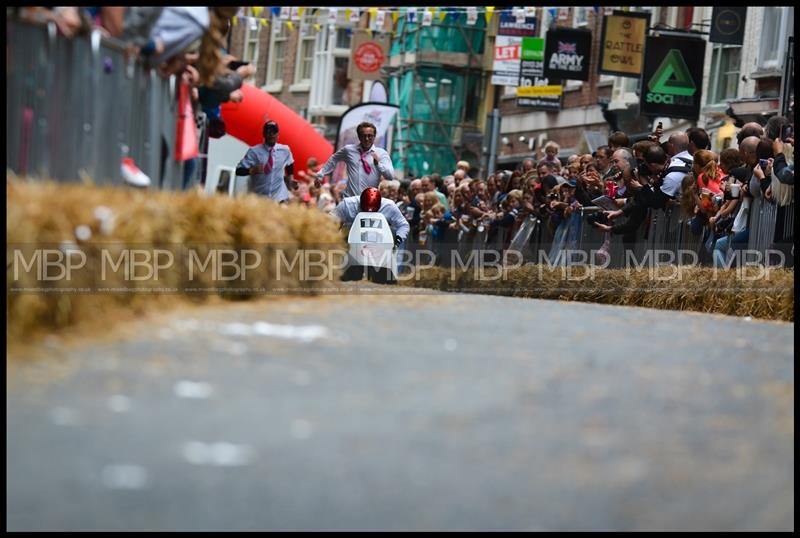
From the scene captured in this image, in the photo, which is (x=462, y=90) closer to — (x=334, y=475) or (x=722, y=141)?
(x=722, y=141)

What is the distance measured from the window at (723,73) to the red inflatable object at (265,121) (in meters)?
7.66

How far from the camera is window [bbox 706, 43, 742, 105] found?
1368 inches

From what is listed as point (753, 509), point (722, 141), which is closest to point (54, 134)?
point (753, 509)

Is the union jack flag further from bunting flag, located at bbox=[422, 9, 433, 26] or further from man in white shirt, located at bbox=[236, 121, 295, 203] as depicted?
man in white shirt, located at bbox=[236, 121, 295, 203]

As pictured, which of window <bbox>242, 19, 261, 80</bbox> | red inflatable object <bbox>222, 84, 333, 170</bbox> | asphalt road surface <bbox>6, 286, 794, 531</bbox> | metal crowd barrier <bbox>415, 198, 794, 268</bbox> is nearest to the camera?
asphalt road surface <bbox>6, 286, 794, 531</bbox>

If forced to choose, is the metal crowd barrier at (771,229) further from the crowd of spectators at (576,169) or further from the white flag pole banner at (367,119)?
the white flag pole banner at (367,119)

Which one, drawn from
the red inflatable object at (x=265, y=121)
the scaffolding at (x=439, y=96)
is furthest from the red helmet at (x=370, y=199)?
the scaffolding at (x=439, y=96)

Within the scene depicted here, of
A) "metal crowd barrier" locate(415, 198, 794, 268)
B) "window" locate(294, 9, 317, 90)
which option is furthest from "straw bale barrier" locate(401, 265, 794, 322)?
"window" locate(294, 9, 317, 90)

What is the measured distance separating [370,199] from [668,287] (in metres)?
4.63

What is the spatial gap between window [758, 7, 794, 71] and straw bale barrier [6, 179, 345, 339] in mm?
20684

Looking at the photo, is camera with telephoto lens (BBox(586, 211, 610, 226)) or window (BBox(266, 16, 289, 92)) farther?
window (BBox(266, 16, 289, 92))

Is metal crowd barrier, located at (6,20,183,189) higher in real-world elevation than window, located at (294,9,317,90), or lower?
lower

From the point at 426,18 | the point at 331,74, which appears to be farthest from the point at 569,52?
the point at 331,74

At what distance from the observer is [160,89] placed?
41.7 feet
